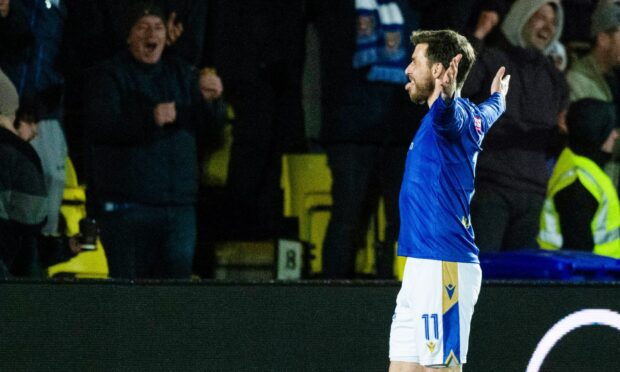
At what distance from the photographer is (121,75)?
17.8ft

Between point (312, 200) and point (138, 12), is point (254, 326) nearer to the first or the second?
point (312, 200)

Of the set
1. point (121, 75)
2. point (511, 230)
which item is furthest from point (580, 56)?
point (121, 75)

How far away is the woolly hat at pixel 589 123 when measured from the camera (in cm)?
611

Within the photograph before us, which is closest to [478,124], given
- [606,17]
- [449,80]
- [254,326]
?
[449,80]

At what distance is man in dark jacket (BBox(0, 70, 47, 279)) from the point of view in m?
4.98

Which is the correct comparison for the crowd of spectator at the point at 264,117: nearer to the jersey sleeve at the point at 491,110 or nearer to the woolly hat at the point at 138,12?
the woolly hat at the point at 138,12

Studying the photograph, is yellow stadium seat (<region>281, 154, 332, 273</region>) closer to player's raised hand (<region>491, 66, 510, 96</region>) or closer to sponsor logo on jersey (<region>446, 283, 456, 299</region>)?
player's raised hand (<region>491, 66, 510, 96</region>)

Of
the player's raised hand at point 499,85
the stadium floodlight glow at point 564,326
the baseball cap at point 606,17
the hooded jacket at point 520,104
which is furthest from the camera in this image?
the baseball cap at point 606,17

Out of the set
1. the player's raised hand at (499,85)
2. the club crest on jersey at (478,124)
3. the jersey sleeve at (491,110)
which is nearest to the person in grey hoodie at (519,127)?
the player's raised hand at (499,85)

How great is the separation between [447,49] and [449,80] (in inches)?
11.1

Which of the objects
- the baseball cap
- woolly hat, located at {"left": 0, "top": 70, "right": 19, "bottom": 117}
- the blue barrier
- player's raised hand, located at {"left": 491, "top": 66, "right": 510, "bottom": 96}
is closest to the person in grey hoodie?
the baseball cap

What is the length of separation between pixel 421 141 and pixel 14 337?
5.97ft

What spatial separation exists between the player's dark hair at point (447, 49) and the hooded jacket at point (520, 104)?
1.86 metres

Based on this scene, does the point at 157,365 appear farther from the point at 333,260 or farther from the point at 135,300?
the point at 333,260
